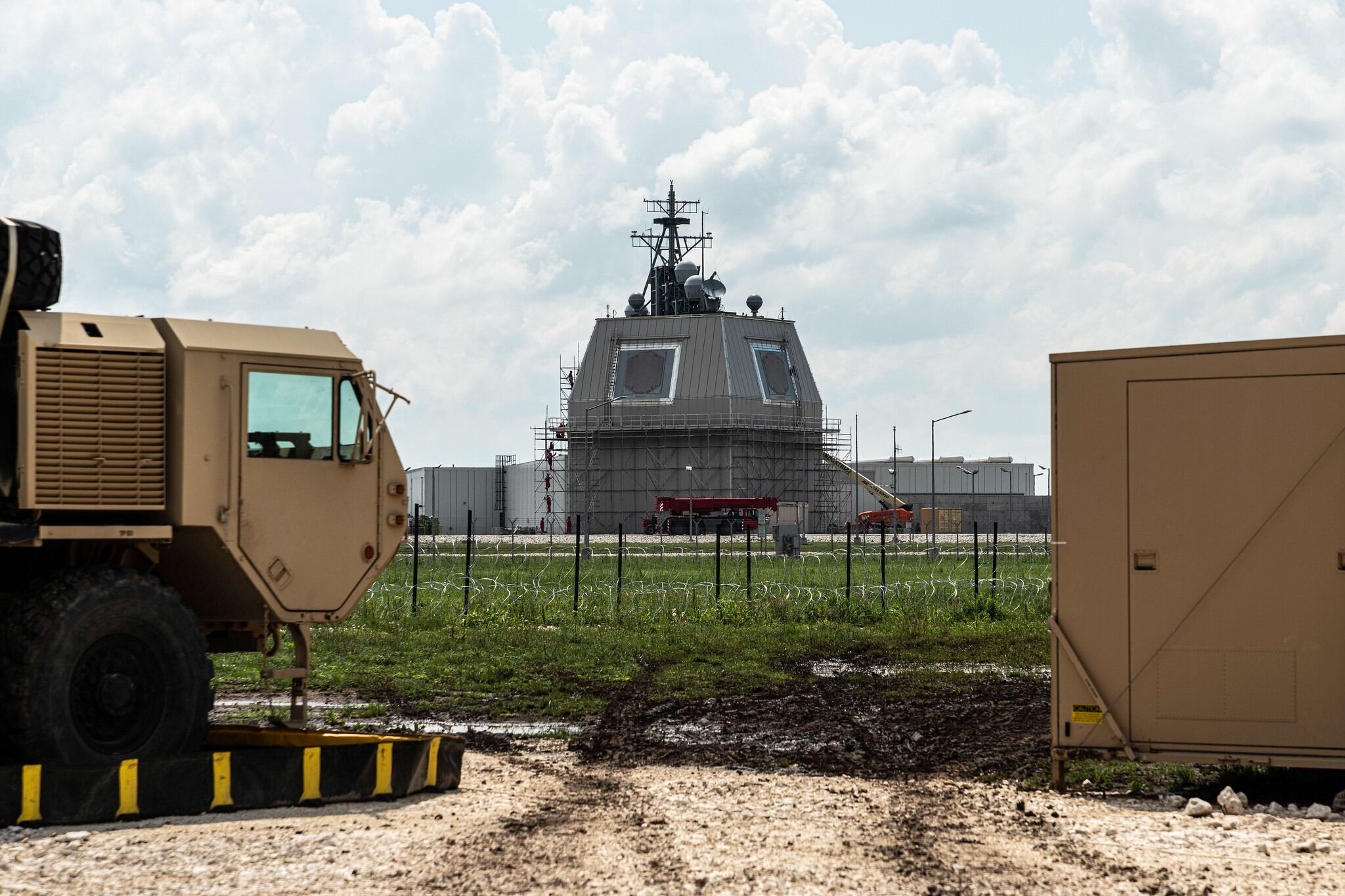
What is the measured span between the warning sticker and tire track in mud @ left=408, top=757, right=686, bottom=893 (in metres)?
3.27

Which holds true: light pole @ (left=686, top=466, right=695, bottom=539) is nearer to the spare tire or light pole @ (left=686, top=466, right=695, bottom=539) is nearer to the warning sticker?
the warning sticker

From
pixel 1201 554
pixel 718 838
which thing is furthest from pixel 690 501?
pixel 718 838

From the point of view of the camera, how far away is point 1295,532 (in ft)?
34.8

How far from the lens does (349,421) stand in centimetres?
1144

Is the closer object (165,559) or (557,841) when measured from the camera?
(557,841)

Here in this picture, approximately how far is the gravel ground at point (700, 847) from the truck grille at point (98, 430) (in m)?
2.28

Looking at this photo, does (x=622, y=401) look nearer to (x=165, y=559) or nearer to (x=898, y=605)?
(x=898, y=605)

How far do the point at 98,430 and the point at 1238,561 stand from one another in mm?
8221

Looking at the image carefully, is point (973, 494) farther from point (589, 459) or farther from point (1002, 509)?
point (589, 459)

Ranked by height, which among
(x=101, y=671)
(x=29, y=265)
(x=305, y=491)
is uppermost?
(x=29, y=265)

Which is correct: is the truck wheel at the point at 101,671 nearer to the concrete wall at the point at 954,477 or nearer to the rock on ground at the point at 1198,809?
the rock on ground at the point at 1198,809

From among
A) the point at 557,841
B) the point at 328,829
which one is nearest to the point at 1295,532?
the point at 557,841

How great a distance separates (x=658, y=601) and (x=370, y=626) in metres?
5.67

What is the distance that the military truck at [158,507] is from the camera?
9.84 metres
